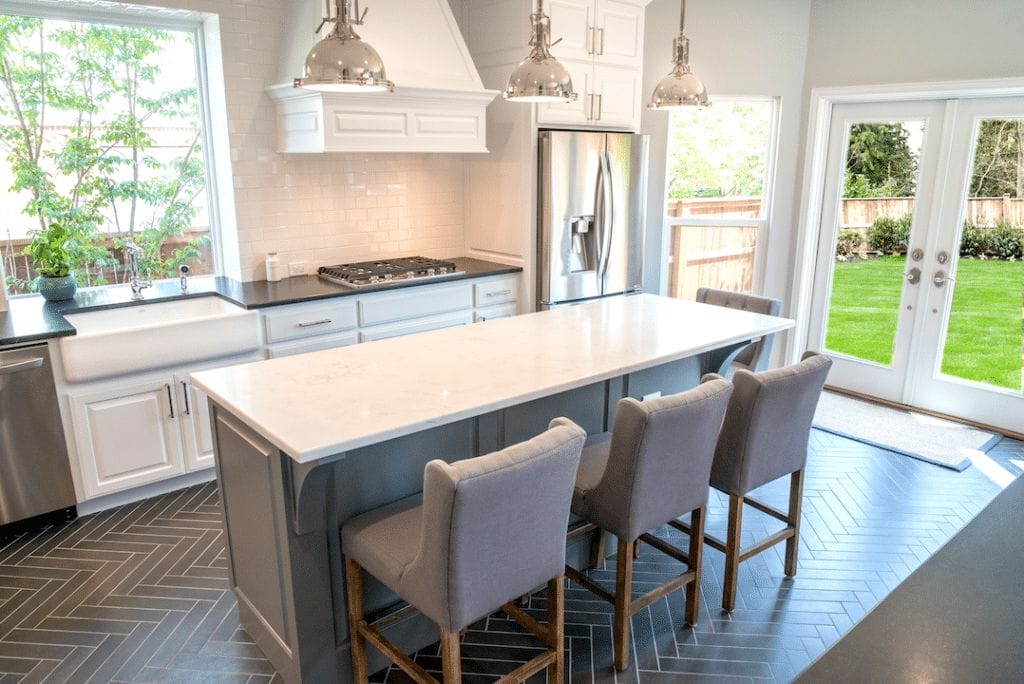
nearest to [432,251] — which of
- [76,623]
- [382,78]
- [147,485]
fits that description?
[147,485]

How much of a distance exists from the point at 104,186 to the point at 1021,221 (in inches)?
235

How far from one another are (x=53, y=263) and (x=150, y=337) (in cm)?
84

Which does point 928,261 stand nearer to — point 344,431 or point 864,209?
point 864,209

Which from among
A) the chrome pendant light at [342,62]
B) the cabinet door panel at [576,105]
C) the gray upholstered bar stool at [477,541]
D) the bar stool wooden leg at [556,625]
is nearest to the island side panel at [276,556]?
the gray upholstered bar stool at [477,541]

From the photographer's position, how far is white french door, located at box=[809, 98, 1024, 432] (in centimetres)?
481

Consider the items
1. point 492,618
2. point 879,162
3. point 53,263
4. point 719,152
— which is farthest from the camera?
point 719,152

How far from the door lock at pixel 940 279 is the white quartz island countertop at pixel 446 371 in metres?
2.52

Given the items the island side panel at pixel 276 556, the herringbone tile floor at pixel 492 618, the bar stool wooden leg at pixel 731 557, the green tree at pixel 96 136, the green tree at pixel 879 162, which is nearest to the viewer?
the island side panel at pixel 276 556

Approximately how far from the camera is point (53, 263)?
3877mm

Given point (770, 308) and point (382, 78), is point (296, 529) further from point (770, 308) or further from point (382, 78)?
point (770, 308)

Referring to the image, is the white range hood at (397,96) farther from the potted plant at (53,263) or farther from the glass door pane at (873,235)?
the glass door pane at (873,235)

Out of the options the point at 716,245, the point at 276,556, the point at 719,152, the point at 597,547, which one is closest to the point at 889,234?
the point at 716,245

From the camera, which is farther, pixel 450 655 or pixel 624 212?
pixel 624 212

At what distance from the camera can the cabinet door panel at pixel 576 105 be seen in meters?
4.77
